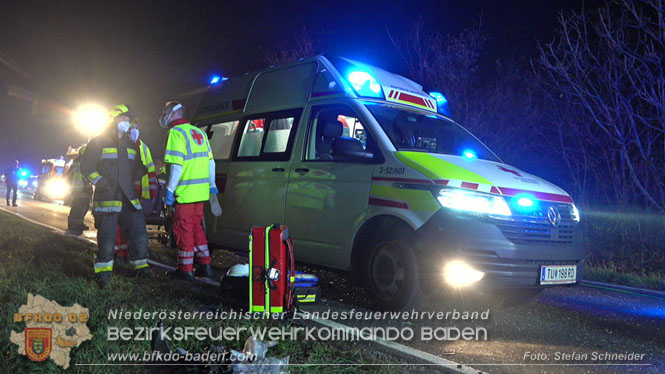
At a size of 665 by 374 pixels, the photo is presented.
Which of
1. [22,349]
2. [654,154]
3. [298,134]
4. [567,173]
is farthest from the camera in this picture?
[567,173]

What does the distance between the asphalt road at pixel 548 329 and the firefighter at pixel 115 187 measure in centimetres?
214

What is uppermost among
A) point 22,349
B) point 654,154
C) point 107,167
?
point 654,154

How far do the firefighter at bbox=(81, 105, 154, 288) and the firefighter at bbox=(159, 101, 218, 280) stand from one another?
0.45 meters

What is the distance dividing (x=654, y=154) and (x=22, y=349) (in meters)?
10.2

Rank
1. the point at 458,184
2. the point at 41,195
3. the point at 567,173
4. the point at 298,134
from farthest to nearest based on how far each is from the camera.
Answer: the point at 41,195, the point at 567,173, the point at 298,134, the point at 458,184

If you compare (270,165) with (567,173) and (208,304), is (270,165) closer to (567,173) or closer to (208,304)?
(208,304)

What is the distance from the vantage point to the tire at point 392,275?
4.23 metres

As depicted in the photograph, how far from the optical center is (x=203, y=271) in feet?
→ 18.6

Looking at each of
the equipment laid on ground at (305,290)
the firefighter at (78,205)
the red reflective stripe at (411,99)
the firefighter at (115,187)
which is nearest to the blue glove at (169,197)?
the firefighter at (115,187)

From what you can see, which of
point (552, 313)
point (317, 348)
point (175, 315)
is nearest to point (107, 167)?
point (175, 315)

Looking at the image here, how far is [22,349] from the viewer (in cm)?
306

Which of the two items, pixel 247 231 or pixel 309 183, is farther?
pixel 247 231

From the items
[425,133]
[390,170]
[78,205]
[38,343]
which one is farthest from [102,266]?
[78,205]

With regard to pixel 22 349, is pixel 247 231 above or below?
above
